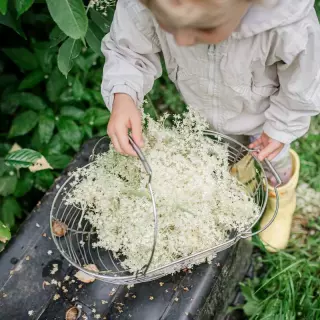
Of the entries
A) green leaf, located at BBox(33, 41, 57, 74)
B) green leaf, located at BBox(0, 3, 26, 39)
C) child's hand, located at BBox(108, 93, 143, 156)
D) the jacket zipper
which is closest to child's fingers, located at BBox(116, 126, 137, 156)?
child's hand, located at BBox(108, 93, 143, 156)

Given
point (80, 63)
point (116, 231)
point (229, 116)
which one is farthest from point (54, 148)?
point (229, 116)

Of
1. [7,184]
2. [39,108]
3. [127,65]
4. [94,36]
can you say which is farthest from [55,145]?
[127,65]

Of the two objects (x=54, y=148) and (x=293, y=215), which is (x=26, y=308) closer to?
(x=54, y=148)

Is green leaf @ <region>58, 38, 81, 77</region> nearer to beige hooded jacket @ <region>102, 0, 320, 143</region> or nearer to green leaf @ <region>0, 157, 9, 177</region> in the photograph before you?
beige hooded jacket @ <region>102, 0, 320, 143</region>

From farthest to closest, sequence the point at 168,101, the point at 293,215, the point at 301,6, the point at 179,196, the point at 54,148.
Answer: the point at 168,101 → the point at 293,215 → the point at 54,148 → the point at 179,196 → the point at 301,6

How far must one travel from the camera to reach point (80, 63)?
2.21m

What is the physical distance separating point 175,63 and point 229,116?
0.95 feet

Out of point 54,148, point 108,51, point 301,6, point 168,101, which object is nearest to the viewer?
point 301,6

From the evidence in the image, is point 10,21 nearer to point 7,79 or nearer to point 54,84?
point 54,84

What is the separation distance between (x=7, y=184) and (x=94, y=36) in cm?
72

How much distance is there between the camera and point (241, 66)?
5.02ft

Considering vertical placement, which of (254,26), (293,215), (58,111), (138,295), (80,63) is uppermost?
(254,26)

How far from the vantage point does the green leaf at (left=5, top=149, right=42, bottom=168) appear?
182cm

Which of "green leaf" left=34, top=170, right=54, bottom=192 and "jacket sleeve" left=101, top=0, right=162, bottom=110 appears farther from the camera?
"green leaf" left=34, top=170, right=54, bottom=192
